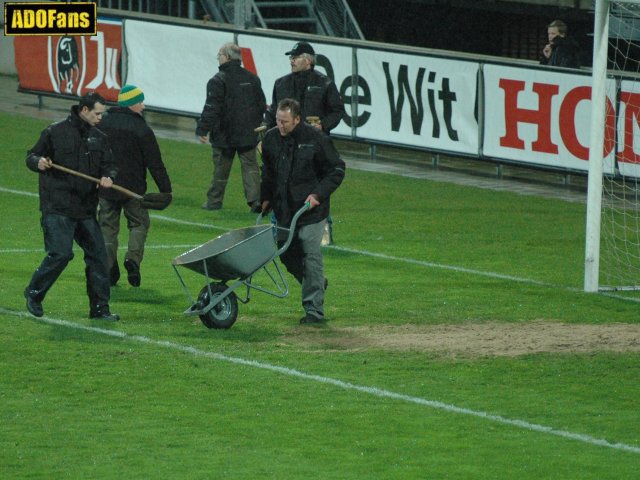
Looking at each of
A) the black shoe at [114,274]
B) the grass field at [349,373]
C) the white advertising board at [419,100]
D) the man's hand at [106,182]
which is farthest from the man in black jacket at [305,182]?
the white advertising board at [419,100]

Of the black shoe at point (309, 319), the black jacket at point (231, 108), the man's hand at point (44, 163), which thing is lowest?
the black shoe at point (309, 319)

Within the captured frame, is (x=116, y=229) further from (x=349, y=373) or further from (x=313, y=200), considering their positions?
(x=349, y=373)

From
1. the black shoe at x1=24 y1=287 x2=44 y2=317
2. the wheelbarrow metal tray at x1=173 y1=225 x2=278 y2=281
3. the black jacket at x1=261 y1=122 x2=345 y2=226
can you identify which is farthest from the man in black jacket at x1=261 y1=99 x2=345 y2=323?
the black shoe at x1=24 y1=287 x2=44 y2=317

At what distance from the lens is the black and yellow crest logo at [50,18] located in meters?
15.6

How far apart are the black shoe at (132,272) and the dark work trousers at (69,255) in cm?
156

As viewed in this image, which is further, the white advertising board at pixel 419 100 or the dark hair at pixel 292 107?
the white advertising board at pixel 419 100

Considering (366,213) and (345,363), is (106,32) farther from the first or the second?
(345,363)

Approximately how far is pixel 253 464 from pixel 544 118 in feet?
43.5

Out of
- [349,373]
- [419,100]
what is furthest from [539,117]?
[349,373]

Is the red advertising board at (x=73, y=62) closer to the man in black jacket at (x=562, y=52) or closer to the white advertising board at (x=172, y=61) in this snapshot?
the white advertising board at (x=172, y=61)

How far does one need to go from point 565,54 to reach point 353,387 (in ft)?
39.1

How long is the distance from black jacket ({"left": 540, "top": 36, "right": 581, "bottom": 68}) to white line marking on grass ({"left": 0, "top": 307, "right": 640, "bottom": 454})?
10.8 m

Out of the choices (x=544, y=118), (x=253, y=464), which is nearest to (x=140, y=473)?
(x=253, y=464)

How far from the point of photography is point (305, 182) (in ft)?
41.4
